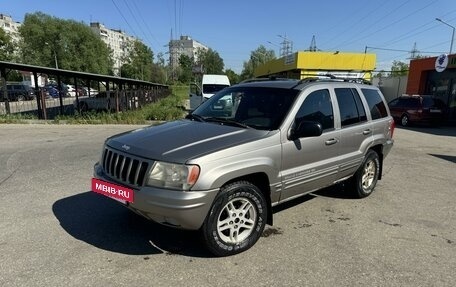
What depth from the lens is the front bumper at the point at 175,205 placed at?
3359mm

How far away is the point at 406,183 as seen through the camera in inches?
275

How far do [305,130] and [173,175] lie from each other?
63.4 inches

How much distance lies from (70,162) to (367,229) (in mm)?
6099

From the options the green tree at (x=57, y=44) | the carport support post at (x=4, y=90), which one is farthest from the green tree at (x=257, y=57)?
the carport support post at (x=4, y=90)

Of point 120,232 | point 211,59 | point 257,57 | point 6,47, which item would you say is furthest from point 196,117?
point 211,59

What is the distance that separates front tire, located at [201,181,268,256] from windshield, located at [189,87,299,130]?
0.83m

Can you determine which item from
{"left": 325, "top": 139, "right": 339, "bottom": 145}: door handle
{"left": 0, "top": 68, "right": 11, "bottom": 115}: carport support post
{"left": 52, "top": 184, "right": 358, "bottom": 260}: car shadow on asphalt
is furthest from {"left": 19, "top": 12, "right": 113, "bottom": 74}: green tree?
{"left": 325, "top": 139, "right": 339, "bottom": 145}: door handle

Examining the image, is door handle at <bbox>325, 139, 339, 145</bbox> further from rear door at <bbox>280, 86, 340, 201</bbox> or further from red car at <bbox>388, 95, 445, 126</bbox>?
red car at <bbox>388, 95, 445, 126</bbox>

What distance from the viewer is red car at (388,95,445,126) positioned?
1923cm

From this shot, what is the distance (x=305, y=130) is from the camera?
4156 millimetres

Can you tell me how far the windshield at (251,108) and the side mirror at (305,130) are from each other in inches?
7.7

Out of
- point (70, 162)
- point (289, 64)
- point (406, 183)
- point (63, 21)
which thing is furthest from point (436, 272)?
point (63, 21)

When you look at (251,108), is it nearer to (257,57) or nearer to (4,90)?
(4,90)

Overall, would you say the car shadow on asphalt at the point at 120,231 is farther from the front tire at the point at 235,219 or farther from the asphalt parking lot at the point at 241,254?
the front tire at the point at 235,219
